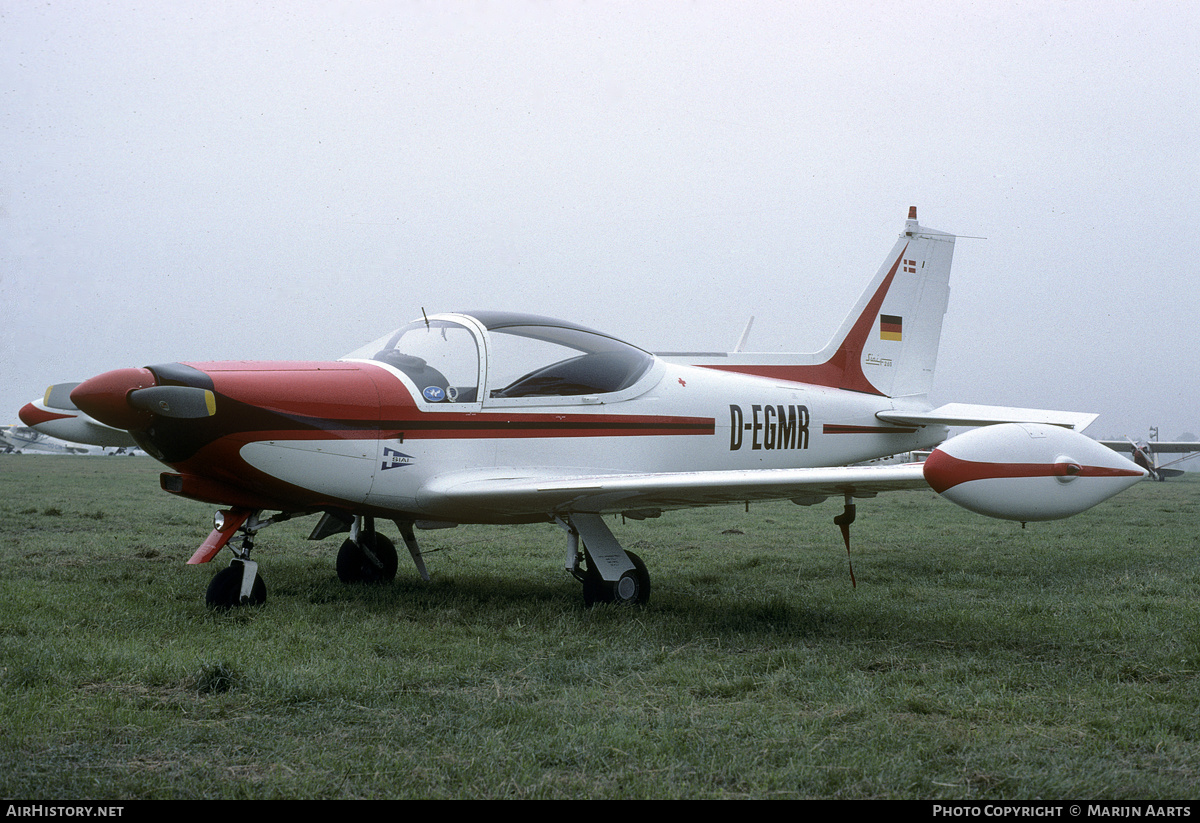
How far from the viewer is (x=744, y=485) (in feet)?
18.3

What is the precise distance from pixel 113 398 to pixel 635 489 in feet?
10.2

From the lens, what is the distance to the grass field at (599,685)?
295 centimetres

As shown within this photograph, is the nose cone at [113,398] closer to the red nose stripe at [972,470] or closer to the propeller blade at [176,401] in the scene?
the propeller blade at [176,401]

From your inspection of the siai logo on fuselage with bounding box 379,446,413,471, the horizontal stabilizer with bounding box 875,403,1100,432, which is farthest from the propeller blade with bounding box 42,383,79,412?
the horizontal stabilizer with bounding box 875,403,1100,432

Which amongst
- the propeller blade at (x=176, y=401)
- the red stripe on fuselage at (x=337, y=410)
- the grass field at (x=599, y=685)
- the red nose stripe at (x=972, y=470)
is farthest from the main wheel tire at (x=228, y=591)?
the red nose stripe at (x=972, y=470)

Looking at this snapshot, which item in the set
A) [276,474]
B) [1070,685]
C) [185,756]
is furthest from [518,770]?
[276,474]

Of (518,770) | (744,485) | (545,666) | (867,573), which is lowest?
(867,573)

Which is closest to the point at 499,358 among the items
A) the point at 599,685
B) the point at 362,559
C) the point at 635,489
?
the point at 635,489

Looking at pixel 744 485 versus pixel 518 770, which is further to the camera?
pixel 744 485

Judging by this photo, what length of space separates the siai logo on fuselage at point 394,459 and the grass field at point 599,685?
37.8 inches

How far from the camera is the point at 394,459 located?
6.07 m

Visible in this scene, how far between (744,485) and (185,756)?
3.46m

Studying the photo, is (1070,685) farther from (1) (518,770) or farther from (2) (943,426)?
(2) (943,426)

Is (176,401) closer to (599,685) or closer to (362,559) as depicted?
(362,559)
